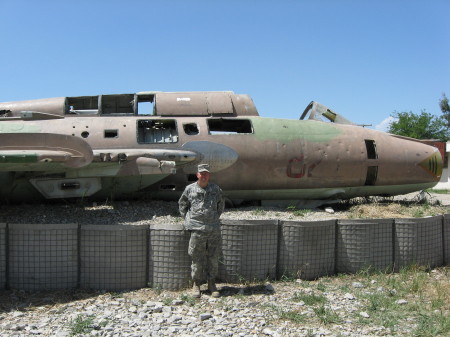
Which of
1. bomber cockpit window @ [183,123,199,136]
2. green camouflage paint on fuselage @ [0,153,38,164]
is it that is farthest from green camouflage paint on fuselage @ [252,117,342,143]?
green camouflage paint on fuselage @ [0,153,38,164]

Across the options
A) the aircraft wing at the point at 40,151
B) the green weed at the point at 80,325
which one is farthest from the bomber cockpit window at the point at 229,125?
the green weed at the point at 80,325

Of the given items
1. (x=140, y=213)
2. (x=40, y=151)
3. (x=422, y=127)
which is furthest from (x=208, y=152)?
(x=422, y=127)

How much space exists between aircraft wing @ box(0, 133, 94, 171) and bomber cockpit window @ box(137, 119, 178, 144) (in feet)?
9.29

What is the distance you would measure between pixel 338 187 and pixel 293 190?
1310 millimetres

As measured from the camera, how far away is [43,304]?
5.76 m

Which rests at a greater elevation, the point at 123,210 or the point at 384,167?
the point at 384,167

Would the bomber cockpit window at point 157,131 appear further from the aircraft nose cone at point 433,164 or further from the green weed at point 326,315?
the aircraft nose cone at point 433,164

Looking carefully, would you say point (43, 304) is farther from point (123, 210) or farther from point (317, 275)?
point (317, 275)

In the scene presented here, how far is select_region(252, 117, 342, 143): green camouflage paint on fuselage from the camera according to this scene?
1047 centimetres

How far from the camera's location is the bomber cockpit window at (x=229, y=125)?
35.1 ft

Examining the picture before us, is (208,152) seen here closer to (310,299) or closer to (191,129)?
(191,129)

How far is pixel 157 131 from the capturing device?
1032 centimetres

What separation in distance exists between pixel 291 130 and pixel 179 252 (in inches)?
213

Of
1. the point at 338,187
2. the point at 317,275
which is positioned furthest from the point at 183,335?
the point at 338,187
